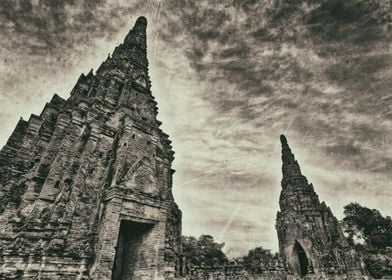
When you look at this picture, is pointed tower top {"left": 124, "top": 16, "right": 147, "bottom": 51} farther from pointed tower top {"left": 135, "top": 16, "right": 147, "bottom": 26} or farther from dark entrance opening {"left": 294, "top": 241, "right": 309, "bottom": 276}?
dark entrance opening {"left": 294, "top": 241, "right": 309, "bottom": 276}

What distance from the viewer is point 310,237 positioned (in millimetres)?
23219

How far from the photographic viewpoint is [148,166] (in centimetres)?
1037

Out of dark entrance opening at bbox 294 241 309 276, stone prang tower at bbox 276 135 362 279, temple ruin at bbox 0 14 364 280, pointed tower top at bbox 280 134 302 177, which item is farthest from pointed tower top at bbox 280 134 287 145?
temple ruin at bbox 0 14 364 280

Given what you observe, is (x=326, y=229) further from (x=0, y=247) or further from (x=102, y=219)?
(x=0, y=247)

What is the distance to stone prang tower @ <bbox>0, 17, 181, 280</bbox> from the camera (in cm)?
725

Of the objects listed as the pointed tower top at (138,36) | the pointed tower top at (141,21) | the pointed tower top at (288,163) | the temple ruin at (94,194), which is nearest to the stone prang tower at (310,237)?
the pointed tower top at (288,163)

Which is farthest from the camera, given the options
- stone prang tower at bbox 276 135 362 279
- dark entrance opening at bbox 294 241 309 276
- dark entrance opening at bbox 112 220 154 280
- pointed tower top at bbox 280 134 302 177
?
pointed tower top at bbox 280 134 302 177

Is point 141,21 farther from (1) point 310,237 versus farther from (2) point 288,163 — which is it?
(1) point 310,237

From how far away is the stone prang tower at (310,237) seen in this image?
20.8m

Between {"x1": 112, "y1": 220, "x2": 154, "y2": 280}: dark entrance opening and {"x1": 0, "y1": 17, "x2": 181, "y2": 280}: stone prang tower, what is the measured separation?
0.04 m

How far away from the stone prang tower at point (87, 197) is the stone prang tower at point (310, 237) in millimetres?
16429

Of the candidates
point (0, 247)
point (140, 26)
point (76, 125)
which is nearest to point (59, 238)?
point (0, 247)

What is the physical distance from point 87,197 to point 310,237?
22866 millimetres

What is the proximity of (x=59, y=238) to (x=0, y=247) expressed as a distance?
5.26 ft
